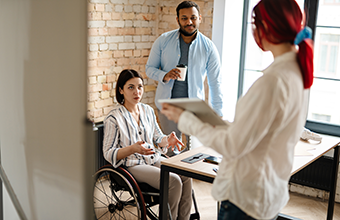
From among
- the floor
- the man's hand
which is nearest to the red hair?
the man's hand

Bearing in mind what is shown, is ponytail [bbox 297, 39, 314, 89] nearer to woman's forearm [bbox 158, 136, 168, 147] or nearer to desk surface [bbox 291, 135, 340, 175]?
desk surface [bbox 291, 135, 340, 175]

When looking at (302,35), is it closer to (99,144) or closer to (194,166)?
(194,166)

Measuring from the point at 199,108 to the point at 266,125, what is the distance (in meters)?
0.21

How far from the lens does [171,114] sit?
1092 millimetres

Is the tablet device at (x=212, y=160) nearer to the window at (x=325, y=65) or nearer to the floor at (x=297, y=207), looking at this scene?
the floor at (x=297, y=207)

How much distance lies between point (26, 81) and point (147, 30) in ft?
10.4

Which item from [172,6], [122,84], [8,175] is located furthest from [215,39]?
[8,175]

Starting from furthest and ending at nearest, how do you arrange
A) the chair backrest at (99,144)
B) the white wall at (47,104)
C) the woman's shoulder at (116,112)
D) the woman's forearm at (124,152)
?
the chair backrest at (99,144)
the woman's shoulder at (116,112)
the woman's forearm at (124,152)
the white wall at (47,104)

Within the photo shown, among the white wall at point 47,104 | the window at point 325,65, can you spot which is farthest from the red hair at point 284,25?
the window at point 325,65

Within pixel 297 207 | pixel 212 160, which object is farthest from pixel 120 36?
pixel 297 207

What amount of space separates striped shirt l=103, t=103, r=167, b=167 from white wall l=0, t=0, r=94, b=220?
1489 millimetres

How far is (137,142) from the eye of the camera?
202cm

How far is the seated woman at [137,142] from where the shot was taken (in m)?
2.08

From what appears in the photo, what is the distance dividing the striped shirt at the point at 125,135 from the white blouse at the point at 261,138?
3.68ft
